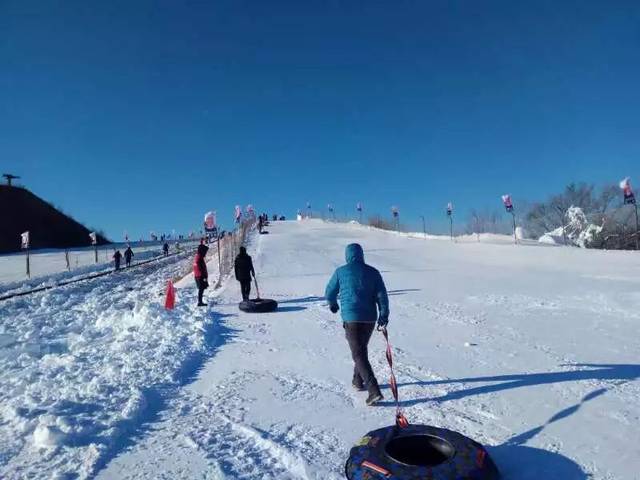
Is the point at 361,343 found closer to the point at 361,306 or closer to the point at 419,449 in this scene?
the point at 361,306

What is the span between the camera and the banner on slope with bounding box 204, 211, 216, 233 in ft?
63.0

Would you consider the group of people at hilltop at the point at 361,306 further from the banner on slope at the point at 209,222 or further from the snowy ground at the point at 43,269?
the snowy ground at the point at 43,269

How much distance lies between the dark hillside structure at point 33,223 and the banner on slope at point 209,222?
1992 inches

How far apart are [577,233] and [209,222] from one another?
42172 millimetres

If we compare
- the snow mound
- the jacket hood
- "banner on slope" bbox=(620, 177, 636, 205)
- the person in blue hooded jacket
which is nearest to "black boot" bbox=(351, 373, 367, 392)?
the person in blue hooded jacket

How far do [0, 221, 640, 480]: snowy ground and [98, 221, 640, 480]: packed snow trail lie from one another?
0.08 ft

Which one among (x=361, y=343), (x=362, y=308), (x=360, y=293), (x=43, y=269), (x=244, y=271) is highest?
(x=360, y=293)

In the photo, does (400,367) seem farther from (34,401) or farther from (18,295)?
(18,295)

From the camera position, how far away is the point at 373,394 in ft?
17.1

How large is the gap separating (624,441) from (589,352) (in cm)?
361

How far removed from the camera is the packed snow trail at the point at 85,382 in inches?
165

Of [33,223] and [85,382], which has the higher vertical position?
[33,223]

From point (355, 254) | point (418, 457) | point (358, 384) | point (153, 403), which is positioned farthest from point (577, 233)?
point (153, 403)

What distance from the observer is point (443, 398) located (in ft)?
17.8
